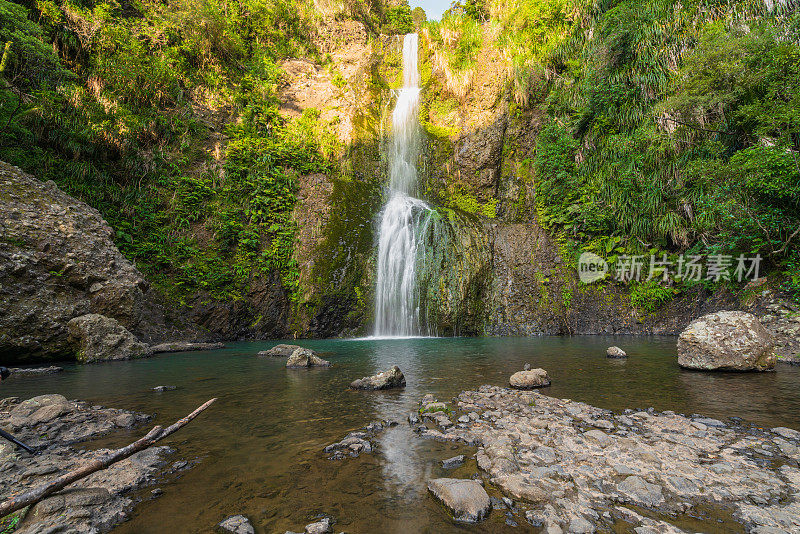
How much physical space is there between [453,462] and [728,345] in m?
5.59

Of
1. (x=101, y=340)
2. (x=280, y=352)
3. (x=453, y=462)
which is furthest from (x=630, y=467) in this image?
(x=101, y=340)

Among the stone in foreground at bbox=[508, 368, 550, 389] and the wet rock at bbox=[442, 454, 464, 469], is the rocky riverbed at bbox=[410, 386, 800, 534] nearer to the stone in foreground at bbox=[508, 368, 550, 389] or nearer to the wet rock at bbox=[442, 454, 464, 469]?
the wet rock at bbox=[442, 454, 464, 469]

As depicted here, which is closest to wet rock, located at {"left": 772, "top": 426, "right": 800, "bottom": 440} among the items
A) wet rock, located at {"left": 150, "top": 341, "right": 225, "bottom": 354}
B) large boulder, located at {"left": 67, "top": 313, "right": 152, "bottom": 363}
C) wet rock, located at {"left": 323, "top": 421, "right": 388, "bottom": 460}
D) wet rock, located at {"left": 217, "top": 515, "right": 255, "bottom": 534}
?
wet rock, located at {"left": 323, "top": 421, "right": 388, "bottom": 460}

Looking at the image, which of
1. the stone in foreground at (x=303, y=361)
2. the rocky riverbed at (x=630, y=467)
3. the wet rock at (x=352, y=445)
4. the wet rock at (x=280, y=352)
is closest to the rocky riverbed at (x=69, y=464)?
the wet rock at (x=352, y=445)

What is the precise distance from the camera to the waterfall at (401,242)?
499 inches

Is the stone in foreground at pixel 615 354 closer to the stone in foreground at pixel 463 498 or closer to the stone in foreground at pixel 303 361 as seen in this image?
the stone in foreground at pixel 303 361

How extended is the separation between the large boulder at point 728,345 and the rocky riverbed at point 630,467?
292 cm

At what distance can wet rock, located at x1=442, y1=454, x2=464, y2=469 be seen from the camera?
2213mm

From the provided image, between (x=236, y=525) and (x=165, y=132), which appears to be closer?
(x=236, y=525)

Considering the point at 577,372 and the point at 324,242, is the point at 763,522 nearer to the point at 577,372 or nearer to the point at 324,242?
the point at 577,372

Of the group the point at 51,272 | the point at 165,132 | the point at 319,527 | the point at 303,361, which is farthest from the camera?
the point at 165,132

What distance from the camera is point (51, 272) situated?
23.6 feet

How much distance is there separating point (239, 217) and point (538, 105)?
1530cm

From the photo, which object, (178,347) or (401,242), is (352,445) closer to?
(178,347)
